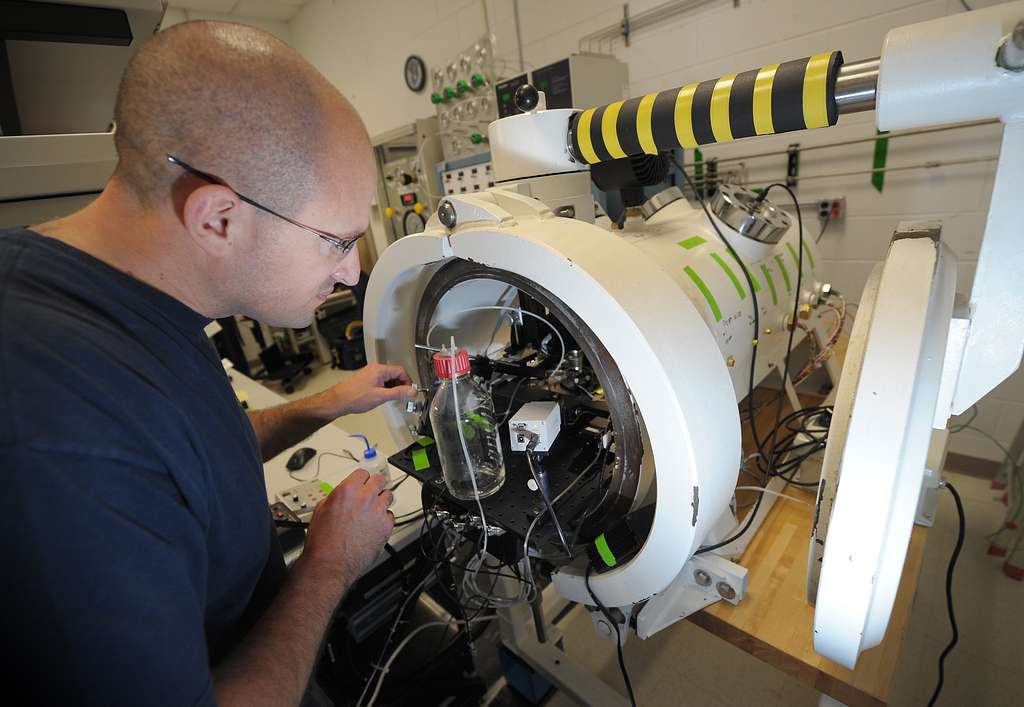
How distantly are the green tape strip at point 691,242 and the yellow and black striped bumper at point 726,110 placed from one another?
0.24 m

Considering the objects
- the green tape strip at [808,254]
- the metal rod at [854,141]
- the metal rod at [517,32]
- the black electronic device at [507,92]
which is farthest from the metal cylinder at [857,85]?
the metal rod at [517,32]

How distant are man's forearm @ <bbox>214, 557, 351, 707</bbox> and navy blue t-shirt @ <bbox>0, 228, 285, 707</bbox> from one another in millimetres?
106

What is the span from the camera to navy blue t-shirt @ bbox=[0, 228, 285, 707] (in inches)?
13.1

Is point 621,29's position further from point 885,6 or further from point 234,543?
point 234,543

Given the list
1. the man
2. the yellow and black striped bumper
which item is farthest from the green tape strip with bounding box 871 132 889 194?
the man

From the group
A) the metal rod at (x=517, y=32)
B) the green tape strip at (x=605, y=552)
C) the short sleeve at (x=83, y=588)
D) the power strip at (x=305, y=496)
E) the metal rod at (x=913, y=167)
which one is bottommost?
the power strip at (x=305, y=496)

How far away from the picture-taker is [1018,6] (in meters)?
0.41

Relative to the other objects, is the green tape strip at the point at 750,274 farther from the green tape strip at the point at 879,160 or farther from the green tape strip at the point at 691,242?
the green tape strip at the point at 879,160

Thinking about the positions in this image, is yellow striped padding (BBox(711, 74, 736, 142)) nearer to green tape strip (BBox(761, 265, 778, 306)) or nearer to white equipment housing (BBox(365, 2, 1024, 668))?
white equipment housing (BBox(365, 2, 1024, 668))

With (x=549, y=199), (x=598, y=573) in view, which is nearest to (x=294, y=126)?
(x=549, y=199)

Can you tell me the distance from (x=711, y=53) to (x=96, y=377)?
2.46 metres

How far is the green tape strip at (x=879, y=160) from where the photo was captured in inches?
67.2

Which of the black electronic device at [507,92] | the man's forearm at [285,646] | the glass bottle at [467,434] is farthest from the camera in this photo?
the black electronic device at [507,92]

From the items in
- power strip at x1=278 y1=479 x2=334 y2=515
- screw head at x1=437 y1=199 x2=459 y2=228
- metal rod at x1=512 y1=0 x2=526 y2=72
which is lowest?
power strip at x1=278 y1=479 x2=334 y2=515
